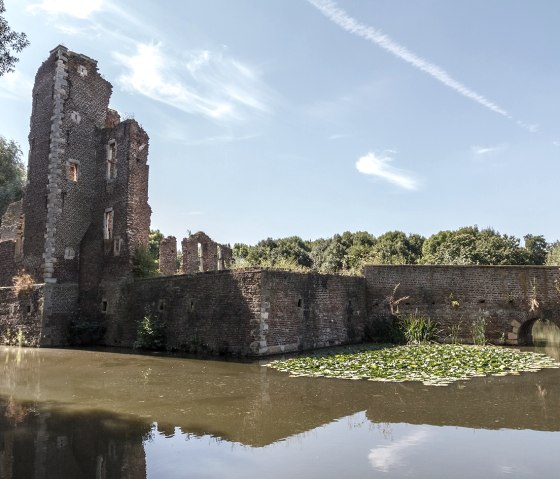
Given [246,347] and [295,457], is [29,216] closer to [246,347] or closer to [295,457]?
[246,347]

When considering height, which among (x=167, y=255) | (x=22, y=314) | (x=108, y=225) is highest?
(x=108, y=225)

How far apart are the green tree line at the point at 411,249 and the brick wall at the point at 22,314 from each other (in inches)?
679

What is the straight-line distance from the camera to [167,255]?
23.0m

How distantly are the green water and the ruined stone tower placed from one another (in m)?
10.4

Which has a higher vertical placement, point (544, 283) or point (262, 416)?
point (544, 283)

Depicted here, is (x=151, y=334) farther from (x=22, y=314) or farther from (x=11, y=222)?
(x=11, y=222)

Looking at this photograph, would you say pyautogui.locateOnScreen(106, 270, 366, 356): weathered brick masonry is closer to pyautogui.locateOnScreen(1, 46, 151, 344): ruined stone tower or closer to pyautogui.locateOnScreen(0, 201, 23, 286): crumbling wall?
pyautogui.locateOnScreen(1, 46, 151, 344): ruined stone tower

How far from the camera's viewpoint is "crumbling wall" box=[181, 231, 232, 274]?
77.5ft

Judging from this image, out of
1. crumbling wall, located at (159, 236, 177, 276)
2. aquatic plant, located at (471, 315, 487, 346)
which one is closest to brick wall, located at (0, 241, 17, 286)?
crumbling wall, located at (159, 236, 177, 276)

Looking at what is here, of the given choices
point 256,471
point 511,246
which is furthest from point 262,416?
point 511,246

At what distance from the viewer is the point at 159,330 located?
16.8 metres

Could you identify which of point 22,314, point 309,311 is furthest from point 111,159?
point 309,311

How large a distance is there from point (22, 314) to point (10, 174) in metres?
21.1

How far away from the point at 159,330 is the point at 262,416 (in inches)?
428
